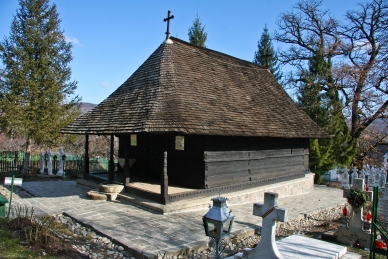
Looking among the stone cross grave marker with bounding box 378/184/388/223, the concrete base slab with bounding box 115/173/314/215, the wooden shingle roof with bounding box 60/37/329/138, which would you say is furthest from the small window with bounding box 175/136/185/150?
the stone cross grave marker with bounding box 378/184/388/223

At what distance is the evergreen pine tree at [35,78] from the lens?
46.2 ft

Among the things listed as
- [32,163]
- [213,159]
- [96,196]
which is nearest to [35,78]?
[32,163]

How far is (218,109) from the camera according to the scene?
9.14 m

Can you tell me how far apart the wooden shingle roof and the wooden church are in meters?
0.03

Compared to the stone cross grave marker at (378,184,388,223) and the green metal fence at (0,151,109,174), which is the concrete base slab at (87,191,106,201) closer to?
the stone cross grave marker at (378,184,388,223)

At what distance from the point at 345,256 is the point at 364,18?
749 inches

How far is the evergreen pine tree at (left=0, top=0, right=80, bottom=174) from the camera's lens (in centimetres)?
1408

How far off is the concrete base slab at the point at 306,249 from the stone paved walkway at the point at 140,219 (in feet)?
3.40

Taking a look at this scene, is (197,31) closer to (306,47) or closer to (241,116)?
(306,47)

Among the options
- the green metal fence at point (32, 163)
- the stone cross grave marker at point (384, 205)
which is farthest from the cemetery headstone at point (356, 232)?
the green metal fence at point (32, 163)

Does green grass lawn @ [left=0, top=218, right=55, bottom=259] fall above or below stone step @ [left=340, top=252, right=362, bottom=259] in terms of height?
above

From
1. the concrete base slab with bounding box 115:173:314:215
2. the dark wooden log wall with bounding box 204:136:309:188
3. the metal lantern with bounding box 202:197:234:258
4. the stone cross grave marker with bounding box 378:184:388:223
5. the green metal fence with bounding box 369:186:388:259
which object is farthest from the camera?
the dark wooden log wall with bounding box 204:136:309:188

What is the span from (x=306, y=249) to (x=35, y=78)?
14.6 m

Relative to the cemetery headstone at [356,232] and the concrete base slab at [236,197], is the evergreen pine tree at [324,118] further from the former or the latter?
the cemetery headstone at [356,232]
